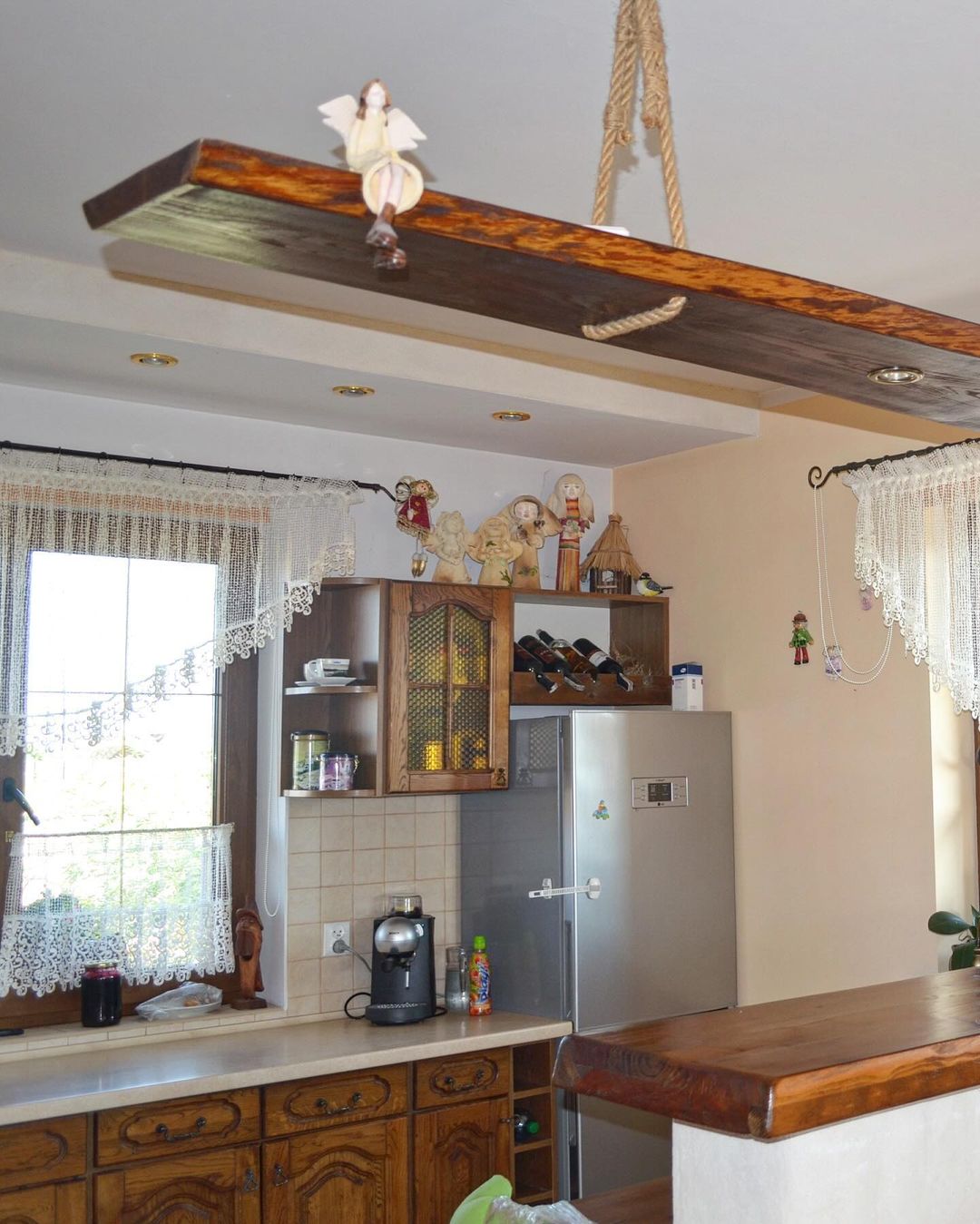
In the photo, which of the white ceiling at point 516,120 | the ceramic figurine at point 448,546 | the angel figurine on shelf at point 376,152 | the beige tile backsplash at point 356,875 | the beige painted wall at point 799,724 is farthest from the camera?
the ceramic figurine at point 448,546

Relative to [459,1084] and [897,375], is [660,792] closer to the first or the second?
[459,1084]

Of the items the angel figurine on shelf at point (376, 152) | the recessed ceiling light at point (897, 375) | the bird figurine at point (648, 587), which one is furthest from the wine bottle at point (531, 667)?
the angel figurine on shelf at point (376, 152)

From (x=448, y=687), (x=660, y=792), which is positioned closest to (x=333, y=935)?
(x=448, y=687)

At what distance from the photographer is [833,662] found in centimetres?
383

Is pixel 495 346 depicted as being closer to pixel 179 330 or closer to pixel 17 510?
pixel 179 330

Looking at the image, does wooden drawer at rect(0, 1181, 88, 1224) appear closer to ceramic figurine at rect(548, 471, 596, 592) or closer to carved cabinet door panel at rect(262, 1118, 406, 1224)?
carved cabinet door panel at rect(262, 1118, 406, 1224)

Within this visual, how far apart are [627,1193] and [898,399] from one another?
139 centimetres

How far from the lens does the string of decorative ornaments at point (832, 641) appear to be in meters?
3.71

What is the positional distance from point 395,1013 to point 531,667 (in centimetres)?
114

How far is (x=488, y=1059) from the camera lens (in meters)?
3.57

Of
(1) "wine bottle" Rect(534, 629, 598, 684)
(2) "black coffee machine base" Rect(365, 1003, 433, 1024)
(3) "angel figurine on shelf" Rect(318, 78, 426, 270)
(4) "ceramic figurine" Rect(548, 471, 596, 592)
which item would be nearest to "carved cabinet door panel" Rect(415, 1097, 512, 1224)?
(2) "black coffee machine base" Rect(365, 1003, 433, 1024)

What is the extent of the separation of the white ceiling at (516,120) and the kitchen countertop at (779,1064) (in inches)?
44.0

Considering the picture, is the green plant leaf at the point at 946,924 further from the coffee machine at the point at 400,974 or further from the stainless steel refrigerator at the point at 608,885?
the coffee machine at the point at 400,974

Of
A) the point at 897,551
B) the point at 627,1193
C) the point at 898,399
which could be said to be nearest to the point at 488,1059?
the point at 627,1193
